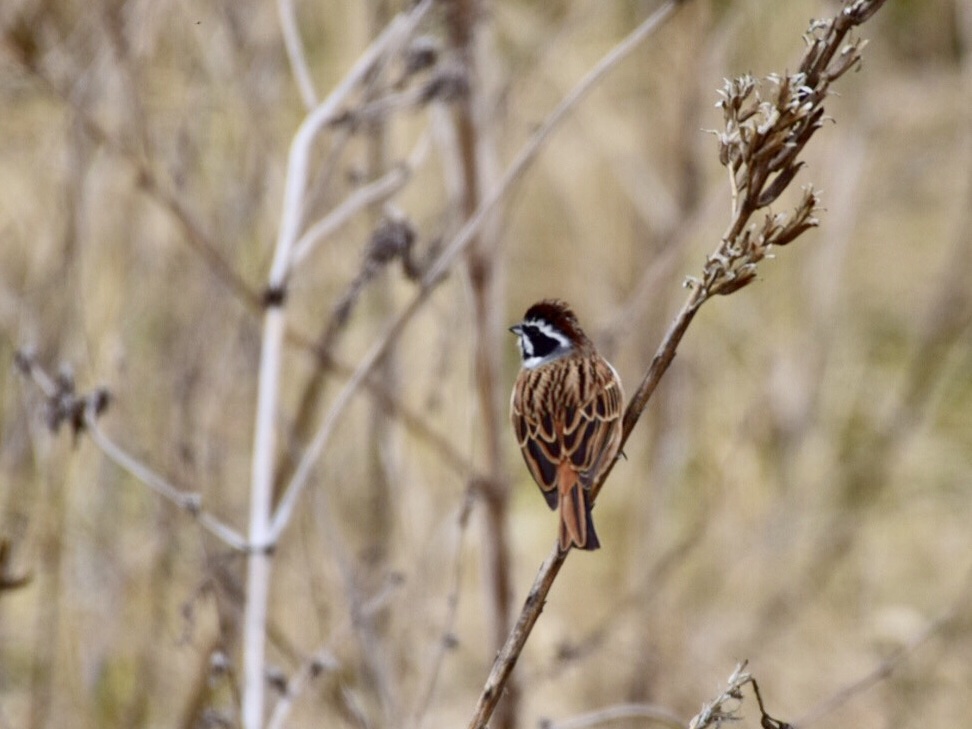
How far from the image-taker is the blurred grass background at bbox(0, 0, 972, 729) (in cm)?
347

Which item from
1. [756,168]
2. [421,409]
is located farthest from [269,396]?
[421,409]

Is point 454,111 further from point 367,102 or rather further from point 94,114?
point 94,114

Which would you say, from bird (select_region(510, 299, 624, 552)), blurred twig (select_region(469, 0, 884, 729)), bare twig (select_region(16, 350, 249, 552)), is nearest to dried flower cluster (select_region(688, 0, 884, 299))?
blurred twig (select_region(469, 0, 884, 729))

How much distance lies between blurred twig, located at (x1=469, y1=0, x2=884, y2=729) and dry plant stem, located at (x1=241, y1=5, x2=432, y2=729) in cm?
89

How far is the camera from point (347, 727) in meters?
3.39

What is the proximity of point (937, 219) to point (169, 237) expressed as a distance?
6.06 meters

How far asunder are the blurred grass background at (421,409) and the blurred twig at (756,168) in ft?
2.60

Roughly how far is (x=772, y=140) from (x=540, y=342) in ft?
2.93

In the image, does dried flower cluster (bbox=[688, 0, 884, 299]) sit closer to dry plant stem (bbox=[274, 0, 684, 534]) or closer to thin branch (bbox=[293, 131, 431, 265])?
dry plant stem (bbox=[274, 0, 684, 534])

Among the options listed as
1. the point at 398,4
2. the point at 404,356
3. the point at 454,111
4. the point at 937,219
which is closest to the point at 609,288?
the point at 404,356

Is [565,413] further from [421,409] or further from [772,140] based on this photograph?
[421,409]

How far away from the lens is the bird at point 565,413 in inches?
72.5

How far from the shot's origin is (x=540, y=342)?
7.67 feet

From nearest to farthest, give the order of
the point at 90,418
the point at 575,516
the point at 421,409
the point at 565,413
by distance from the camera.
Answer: the point at 575,516 → the point at 565,413 → the point at 90,418 → the point at 421,409
